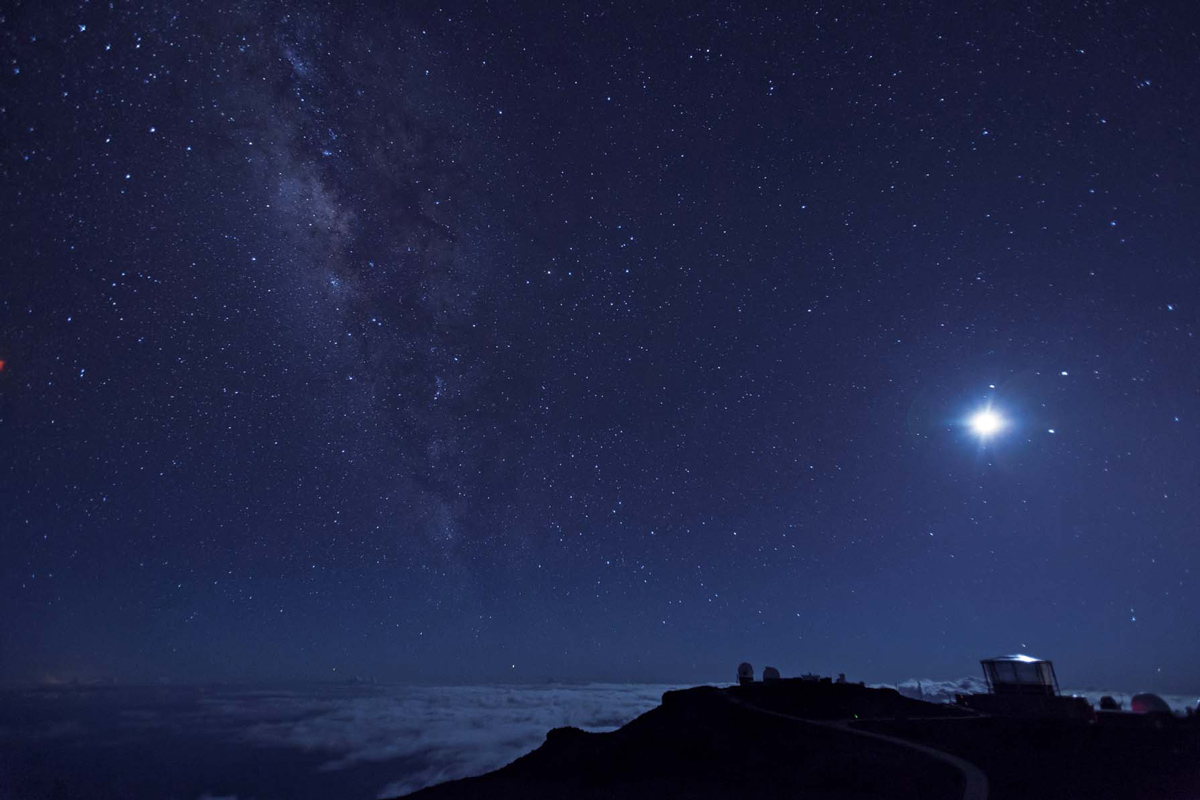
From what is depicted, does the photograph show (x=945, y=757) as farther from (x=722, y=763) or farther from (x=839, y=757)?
(x=722, y=763)

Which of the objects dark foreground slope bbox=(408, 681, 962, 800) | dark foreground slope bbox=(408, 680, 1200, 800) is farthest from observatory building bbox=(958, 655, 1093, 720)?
dark foreground slope bbox=(408, 681, 962, 800)

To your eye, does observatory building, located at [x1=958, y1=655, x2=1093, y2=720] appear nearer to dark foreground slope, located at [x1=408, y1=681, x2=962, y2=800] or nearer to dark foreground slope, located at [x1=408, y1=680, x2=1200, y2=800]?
dark foreground slope, located at [x1=408, y1=680, x2=1200, y2=800]

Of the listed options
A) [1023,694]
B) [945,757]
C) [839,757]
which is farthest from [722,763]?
[1023,694]

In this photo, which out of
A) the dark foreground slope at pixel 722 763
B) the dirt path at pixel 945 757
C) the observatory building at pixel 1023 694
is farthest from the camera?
the observatory building at pixel 1023 694

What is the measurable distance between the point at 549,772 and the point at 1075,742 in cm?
2051

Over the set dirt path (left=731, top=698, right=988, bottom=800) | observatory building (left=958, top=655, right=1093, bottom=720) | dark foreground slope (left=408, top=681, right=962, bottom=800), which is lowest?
dark foreground slope (left=408, top=681, right=962, bottom=800)

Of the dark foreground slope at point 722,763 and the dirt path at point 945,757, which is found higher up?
the dirt path at point 945,757

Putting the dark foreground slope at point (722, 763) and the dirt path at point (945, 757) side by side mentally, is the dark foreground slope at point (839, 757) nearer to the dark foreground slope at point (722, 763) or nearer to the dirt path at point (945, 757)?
the dark foreground slope at point (722, 763)

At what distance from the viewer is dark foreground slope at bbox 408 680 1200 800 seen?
15.8 metres

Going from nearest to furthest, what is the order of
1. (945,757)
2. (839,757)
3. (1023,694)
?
(945,757) < (839,757) < (1023,694)

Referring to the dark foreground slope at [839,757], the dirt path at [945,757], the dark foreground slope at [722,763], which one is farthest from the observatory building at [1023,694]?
the dirt path at [945,757]

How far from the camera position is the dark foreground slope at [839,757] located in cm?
1579

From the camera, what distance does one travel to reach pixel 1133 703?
32.5 m

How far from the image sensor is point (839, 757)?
20.1 meters
